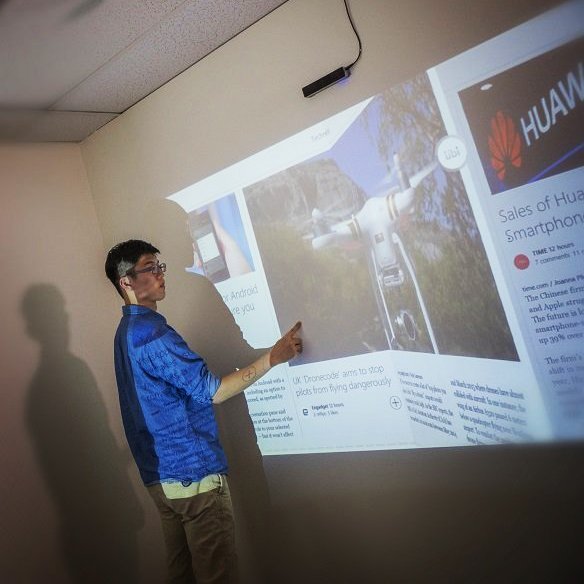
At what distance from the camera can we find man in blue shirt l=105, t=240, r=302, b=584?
6.82 ft

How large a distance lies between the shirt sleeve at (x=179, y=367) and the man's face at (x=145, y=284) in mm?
248

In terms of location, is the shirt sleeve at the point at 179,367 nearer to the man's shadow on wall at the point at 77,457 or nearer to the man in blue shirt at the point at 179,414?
the man in blue shirt at the point at 179,414

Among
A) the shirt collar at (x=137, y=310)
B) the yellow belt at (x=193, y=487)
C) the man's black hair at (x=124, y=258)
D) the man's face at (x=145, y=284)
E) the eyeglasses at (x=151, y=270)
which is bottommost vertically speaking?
the yellow belt at (x=193, y=487)

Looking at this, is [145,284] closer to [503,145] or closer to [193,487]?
[193,487]

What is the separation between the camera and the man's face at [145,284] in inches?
89.2

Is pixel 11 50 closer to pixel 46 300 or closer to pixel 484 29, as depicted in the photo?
pixel 46 300

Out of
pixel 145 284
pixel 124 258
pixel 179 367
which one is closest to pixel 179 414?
pixel 179 367

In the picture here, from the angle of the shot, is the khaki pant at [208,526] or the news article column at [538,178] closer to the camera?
the news article column at [538,178]

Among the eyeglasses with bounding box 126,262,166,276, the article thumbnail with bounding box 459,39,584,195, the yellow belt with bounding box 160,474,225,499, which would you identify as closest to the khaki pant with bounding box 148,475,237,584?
the yellow belt with bounding box 160,474,225,499

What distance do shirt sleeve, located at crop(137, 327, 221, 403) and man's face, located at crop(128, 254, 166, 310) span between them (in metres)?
0.25

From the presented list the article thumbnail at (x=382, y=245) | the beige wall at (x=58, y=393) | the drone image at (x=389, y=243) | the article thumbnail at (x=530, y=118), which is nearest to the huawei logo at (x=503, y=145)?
the article thumbnail at (x=530, y=118)

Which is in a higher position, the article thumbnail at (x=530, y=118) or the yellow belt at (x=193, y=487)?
the article thumbnail at (x=530, y=118)

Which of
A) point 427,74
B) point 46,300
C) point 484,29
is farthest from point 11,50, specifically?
point 484,29

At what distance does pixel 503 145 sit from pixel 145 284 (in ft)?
4.74
